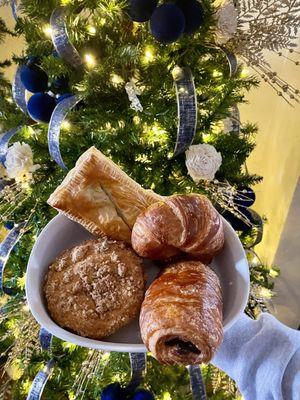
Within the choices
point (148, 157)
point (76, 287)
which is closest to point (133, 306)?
point (76, 287)

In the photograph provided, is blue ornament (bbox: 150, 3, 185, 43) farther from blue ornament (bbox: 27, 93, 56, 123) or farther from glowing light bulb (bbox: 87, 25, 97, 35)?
blue ornament (bbox: 27, 93, 56, 123)

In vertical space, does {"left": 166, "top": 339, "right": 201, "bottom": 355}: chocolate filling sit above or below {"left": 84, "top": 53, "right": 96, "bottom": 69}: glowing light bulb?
below

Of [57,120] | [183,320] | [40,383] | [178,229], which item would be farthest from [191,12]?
[40,383]

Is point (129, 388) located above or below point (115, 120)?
below

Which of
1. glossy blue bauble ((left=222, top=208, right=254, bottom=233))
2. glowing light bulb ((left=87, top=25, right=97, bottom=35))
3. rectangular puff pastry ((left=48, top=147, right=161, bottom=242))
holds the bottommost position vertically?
glossy blue bauble ((left=222, top=208, right=254, bottom=233))

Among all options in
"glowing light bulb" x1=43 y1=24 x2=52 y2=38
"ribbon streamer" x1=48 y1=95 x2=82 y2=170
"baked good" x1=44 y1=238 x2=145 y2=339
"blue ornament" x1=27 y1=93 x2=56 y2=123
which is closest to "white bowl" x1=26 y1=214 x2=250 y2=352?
"baked good" x1=44 y1=238 x2=145 y2=339

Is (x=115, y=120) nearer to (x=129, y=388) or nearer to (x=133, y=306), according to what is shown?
(x=133, y=306)
